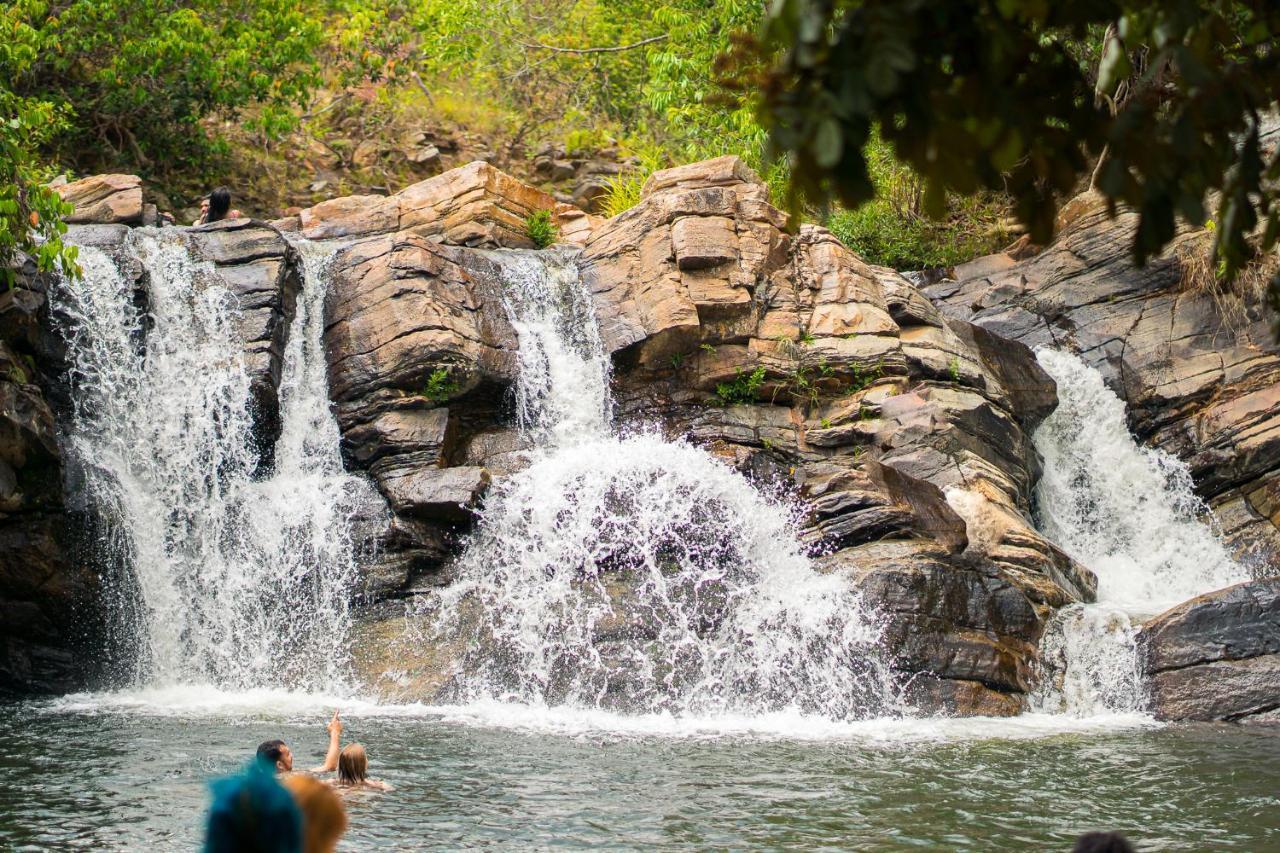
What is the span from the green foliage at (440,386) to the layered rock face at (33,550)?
469 centimetres

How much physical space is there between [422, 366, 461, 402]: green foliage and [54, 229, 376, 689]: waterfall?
141cm

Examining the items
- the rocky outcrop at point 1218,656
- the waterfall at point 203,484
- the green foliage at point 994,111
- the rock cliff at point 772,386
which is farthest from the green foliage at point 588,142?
the green foliage at point 994,111

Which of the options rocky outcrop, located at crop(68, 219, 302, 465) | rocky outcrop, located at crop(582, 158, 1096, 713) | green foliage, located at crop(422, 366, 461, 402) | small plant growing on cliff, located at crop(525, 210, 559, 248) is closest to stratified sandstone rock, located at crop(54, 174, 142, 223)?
rocky outcrop, located at crop(68, 219, 302, 465)

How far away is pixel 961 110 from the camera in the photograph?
3.31m

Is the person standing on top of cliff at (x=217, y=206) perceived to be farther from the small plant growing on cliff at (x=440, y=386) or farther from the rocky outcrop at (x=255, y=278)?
the small plant growing on cliff at (x=440, y=386)

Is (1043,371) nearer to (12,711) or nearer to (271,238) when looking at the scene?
(271,238)

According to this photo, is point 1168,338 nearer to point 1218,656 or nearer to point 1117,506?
point 1117,506

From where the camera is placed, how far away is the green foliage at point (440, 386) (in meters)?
17.1

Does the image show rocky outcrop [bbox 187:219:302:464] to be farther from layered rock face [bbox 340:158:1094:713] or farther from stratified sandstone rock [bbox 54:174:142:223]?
stratified sandstone rock [bbox 54:174:142:223]

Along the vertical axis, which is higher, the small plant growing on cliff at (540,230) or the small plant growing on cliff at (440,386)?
the small plant growing on cliff at (540,230)

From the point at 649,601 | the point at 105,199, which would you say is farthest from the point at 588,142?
the point at 649,601

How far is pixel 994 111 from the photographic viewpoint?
337 cm

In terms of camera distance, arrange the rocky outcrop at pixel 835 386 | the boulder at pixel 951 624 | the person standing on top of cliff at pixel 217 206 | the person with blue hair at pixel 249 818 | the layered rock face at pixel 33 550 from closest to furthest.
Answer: the person with blue hair at pixel 249 818 → the boulder at pixel 951 624 → the layered rock face at pixel 33 550 → the rocky outcrop at pixel 835 386 → the person standing on top of cliff at pixel 217 206

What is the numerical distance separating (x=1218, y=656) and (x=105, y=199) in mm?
17692
